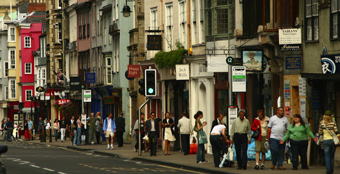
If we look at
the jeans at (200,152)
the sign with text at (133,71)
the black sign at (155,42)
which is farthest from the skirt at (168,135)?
the sign with text at (133,71)

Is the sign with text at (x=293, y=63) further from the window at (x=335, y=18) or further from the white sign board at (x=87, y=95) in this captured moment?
the white sign board at (x=87, y=95)

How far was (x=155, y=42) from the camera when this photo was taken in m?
43.4

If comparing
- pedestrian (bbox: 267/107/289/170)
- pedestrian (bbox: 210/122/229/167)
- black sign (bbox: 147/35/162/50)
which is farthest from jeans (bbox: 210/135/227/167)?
black sign (bbox: 147/35/162/50)

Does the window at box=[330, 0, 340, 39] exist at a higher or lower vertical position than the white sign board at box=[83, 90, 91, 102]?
higher

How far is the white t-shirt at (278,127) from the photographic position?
2503 centimetres

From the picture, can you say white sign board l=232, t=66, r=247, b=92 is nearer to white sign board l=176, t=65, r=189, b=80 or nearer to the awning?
the awning

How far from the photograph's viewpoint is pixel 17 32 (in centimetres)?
10700

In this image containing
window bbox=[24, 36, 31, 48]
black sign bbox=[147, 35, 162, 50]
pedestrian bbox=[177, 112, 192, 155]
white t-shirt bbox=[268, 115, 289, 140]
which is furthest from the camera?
window bbox=[24, 36, 31, 48]

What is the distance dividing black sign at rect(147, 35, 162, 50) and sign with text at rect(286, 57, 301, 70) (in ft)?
49.9

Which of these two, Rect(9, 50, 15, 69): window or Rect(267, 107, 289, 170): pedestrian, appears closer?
Rect(267, 107, 289, 170): pedestrian

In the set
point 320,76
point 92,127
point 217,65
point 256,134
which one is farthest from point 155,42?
point 256,134

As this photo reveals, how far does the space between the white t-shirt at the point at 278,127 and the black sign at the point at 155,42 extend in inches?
731

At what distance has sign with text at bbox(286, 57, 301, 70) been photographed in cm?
2833

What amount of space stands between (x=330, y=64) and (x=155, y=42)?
61.9ft
